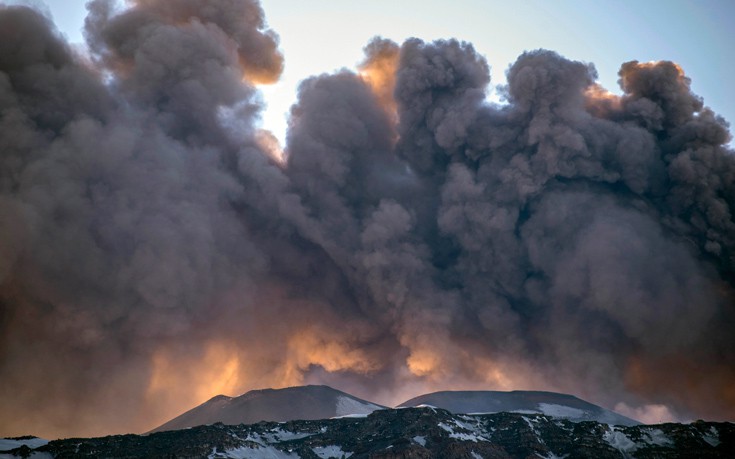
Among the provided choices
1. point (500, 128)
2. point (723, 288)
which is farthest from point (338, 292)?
point (723, 288)

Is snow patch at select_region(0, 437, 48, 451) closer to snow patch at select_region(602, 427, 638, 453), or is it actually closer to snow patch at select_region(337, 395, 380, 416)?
snow patch at select_region(337, 395, 380, 416)

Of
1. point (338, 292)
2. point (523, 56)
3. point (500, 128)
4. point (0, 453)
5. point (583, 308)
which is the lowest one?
point (0, 453)

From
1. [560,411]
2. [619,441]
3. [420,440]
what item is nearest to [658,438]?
[619,441]

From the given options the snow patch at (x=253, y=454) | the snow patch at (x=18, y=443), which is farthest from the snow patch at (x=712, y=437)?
the snow patch at (x=18, y=443)

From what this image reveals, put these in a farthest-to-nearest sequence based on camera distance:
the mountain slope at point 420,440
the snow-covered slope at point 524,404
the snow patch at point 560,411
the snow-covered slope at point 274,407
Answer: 1. the snow-covered slope at point 274,407
2. the snow-covered slope at point 524,404
3. the snow patch at point 560,411
4. the mountain slope at point 420,440

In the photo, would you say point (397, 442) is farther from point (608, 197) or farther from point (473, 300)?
point (608, 197)

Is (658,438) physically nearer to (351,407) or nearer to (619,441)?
(619,441)

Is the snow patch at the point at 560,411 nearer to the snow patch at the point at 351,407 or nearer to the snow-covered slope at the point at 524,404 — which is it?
the snow-covered slope at the point at 524,404
